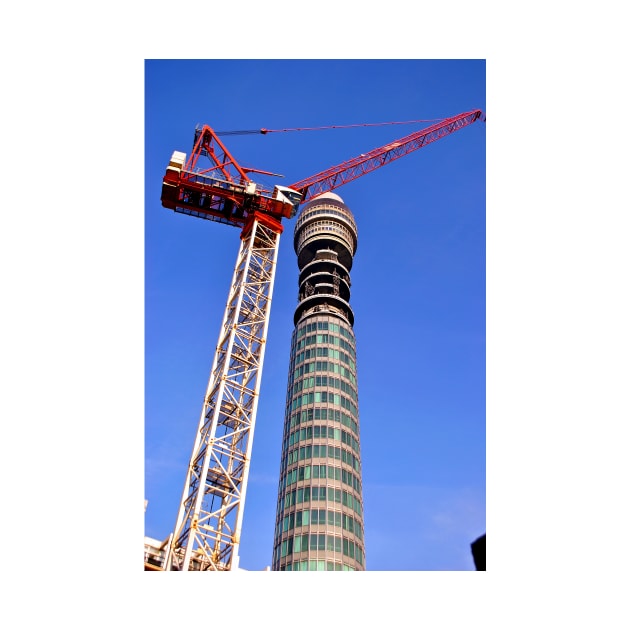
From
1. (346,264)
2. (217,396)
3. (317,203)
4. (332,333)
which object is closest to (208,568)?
(217,396)

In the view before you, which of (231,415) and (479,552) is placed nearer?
(479,552)

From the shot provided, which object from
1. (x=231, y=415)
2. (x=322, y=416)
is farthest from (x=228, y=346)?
(x=322, y=416)

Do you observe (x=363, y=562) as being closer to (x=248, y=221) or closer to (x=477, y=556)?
(x=248, y=221)

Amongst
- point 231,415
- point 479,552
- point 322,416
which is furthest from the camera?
point 322,416

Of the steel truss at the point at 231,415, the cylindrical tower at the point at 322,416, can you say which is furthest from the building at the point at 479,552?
the cylindrical tower at the point at 322,416

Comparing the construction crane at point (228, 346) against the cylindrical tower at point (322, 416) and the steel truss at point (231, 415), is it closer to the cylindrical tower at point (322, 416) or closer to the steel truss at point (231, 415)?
the steel truss at point (231, 415)

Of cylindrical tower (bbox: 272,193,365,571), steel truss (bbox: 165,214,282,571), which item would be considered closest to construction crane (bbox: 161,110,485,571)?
steel truss (bbox: 165,214,282,571)

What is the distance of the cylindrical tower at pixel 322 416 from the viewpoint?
76.9 metres

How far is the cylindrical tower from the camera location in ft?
252

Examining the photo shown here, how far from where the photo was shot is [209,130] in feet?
212

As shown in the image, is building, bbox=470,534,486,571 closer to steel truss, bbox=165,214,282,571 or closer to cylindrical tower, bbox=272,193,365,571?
steel truss, bbox=165,214,282,571

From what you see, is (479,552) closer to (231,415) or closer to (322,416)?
(231,415)

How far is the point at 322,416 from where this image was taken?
89.7m

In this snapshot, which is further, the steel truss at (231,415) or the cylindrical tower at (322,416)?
the cylindrical tower at (322,416)
